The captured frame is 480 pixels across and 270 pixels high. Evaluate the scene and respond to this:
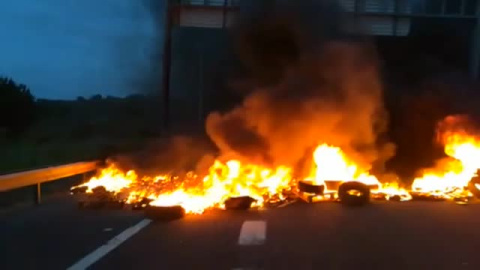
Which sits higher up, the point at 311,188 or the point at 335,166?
the point at 335,166

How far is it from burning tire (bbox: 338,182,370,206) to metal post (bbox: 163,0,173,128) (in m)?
14.3

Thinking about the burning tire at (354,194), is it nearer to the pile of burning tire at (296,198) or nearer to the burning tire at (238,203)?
the pile of burning tire at (296,198)

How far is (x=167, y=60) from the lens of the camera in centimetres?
3297

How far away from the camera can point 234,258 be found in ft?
36.5

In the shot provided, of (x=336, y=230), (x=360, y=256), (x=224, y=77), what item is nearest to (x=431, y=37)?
(x=224, y=77)

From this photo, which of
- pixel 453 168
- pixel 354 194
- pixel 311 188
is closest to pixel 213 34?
pixel 453 168

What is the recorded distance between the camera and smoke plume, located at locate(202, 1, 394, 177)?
24.2 m

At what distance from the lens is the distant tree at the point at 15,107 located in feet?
206

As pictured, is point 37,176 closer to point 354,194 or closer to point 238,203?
point 238,203

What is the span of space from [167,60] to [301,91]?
9.44m

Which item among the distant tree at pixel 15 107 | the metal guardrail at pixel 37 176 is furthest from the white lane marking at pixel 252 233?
the distant tree at pixel 15 107

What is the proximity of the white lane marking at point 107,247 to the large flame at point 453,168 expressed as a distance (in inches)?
336

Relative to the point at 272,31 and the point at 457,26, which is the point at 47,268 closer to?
the point at 272,31

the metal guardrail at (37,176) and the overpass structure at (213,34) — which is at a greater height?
the overpass structure at (213,34)
